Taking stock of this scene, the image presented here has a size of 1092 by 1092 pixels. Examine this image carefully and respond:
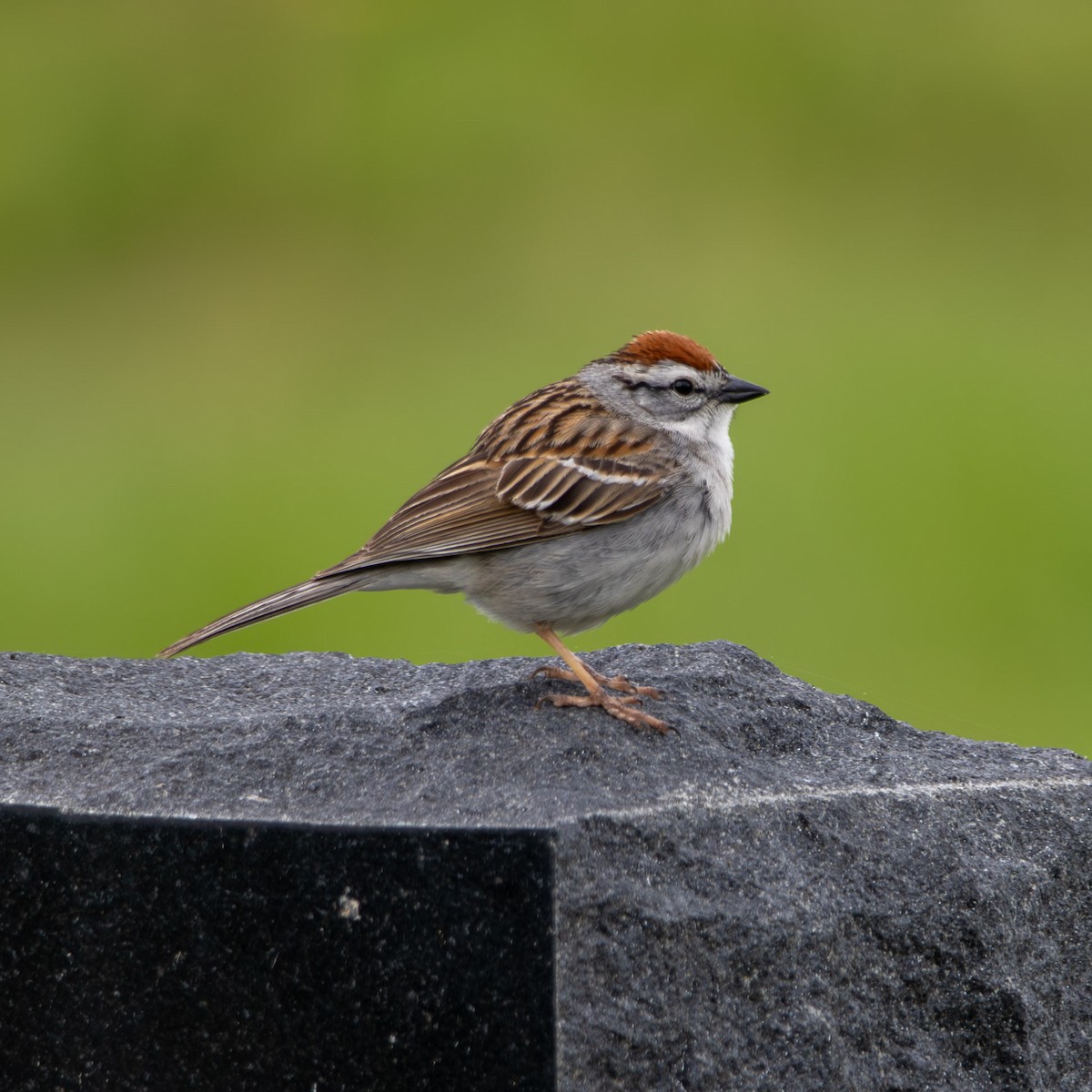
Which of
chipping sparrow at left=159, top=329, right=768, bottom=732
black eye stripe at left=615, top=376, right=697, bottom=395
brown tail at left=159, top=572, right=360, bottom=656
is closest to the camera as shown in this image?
brown tail at left=159, top=572, right=360, bottom=656

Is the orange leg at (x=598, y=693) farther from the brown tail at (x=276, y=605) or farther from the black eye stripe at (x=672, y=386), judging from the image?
the black eye stripe at (x=672, y=386)

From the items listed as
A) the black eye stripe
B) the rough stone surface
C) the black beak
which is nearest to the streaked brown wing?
the black eye stripe

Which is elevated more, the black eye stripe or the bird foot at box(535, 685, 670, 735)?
the black eye stripe

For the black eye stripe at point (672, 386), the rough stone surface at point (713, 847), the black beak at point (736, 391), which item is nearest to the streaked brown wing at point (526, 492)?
the black eye stripe at point (672, 386)

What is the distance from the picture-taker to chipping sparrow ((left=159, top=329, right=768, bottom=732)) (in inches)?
172

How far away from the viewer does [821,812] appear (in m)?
3.88

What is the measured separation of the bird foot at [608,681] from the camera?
4.36 metres

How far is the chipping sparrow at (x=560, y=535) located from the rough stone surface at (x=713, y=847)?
25 centimetres

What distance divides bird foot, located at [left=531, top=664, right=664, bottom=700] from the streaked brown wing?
1.30 feet

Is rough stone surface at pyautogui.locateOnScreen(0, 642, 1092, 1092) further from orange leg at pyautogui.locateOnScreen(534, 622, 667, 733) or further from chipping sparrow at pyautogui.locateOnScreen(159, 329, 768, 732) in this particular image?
chipping sparrow at pyautogui.locateOnScreen(159, 329, 768, 732)

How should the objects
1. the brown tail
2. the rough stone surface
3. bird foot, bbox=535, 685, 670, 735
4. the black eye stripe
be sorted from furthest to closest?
the black eye stripe → the brown tail → bird foot, bbox=535, 685, 670, 735 → the rough stone surface

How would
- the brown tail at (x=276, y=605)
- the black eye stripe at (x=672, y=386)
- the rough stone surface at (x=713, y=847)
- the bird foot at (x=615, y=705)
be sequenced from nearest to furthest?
the rough stone surface at (x=713, y=847) < the bird foot at (x=615, y=705) < the brown tail at (x=276, y=605) < the black eye stripe at (x=672, y=386)

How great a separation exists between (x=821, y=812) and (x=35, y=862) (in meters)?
1.88

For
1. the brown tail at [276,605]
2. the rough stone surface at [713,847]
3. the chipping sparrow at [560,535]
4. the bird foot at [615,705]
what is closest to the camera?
the rough stone surface at [713,847]
